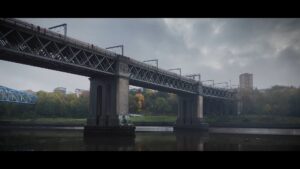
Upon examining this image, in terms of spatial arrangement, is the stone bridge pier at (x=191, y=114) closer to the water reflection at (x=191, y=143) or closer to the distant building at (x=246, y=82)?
the distant building at (x=246, y=82)

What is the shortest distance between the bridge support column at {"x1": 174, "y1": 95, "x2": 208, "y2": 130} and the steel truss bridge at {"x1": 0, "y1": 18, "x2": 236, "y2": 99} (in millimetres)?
24361

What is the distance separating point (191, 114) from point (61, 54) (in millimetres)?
62133

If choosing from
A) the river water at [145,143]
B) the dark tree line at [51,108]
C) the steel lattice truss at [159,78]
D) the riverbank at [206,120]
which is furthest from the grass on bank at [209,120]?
the river water at [145,143]

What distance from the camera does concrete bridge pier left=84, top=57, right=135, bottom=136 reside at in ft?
184

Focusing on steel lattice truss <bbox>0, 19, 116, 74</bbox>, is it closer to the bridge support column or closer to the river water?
the river water

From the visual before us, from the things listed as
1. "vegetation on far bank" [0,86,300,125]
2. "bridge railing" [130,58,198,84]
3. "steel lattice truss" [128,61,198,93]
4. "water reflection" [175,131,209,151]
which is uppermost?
"bridge railing" [130,58,198,84]

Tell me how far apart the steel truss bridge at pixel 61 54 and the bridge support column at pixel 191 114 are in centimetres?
2436

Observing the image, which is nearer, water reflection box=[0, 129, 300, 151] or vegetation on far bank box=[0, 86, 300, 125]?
water reflection box=[0, 129, 300, 151]

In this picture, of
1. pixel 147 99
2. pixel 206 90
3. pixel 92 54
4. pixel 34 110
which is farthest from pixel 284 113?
pixel 34 110

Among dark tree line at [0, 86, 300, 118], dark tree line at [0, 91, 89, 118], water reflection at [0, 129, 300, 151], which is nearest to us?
water reflection at [0, 129, 300, 151]

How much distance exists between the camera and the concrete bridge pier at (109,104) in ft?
→ 184

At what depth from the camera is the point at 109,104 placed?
2341 inches

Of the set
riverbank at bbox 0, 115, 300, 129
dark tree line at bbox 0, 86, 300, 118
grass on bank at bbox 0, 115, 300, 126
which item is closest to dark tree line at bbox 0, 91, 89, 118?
dark tree line at bbox 0, 86, 300, 118
